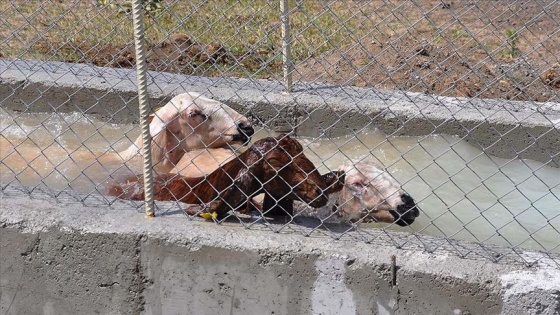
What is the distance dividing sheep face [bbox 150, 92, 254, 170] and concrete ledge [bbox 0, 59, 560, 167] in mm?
333

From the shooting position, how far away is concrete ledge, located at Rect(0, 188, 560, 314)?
3.73 metres

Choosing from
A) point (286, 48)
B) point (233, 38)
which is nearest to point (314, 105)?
point (286, 48)

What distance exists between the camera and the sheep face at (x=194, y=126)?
19.5ft

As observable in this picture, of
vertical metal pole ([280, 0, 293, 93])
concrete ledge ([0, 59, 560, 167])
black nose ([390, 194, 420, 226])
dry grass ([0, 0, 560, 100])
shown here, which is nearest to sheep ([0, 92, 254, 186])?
concrete ledge ([0, 59, 560, 167])

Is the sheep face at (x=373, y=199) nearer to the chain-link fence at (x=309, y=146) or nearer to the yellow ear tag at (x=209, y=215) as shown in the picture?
the chain-link fence at (x=309, y=146)

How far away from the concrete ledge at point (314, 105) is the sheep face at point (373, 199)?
104cm

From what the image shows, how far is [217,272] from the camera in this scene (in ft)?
13.0

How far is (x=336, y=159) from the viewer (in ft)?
21.6

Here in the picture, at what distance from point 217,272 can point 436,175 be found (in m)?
2.67

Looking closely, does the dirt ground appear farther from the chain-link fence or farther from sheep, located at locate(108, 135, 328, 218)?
sheep, located at locate(108, 135, 328, 218)

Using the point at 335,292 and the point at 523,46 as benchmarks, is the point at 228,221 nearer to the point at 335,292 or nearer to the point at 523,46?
the point at 335,292

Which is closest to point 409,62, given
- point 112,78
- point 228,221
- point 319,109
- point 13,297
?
point 319,109

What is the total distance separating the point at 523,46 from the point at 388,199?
5.96 metres

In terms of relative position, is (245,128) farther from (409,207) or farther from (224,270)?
(224,270)
